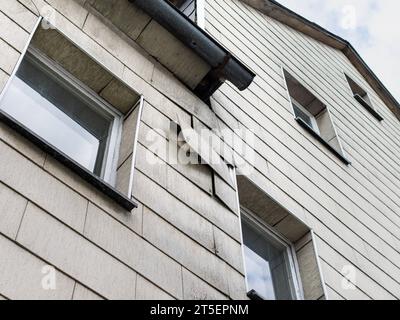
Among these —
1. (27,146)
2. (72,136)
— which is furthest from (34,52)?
(27,146)

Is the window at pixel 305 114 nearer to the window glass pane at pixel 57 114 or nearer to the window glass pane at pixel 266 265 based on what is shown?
the window glass pane at pixel 266 265

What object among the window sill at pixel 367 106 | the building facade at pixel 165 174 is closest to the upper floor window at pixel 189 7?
the building facade at pixel 165 174

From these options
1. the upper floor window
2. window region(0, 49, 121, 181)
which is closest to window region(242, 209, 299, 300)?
window region(0, 49, 121, 181)

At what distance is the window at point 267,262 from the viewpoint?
15.5 feet

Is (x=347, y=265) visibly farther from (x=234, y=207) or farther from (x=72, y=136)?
(x=72, y=136)

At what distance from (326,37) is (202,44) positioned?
649 centimetres

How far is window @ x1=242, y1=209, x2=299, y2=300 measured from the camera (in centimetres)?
471

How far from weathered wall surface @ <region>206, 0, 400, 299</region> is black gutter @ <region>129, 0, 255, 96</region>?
1.02 feet

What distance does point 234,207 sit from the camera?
4.50 m

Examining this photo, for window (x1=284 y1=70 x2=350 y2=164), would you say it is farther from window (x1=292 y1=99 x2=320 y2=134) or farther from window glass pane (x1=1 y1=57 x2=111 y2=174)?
window glass pane (x1=1 y1=57 x2=111 y2=174)

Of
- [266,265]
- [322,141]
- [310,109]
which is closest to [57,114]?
[266,265]

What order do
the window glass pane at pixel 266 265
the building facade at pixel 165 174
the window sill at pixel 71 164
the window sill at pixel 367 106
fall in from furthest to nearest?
the window sill at pixel 367 106, the window glass pane at pixel 266 265, the window sill at pixel 71 164, the building facade at pixel 165 174

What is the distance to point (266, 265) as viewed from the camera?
4.95 metres

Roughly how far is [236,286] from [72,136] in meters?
1.48
